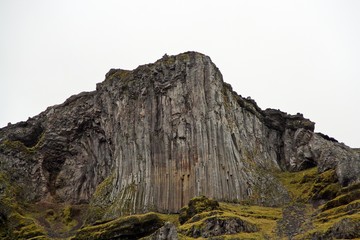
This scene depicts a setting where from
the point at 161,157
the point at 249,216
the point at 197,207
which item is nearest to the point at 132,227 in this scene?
the point at 197,207

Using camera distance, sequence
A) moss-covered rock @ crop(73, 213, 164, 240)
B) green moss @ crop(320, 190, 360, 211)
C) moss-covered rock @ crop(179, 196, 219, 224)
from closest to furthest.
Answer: green moss @ crop(320, 190, 360, 211), moss-covered rock @ crop(73, 213, 164, 240), moss-covered rock @ crop(179, 196, 219, 224)

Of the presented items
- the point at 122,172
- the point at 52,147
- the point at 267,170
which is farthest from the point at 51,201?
the point at 267,170

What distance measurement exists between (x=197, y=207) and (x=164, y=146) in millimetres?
27322

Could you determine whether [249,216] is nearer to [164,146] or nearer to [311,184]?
[311,184]

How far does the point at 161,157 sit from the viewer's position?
116m

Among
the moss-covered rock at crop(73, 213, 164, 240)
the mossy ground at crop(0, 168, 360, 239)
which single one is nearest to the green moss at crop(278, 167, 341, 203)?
the mossy ground at crop(0, 168, 360, 239)

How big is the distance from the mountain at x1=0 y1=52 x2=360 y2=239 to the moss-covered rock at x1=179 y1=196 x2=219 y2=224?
2.46 metres

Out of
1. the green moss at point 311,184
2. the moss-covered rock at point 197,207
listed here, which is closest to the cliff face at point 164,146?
the green moss at point 311,184

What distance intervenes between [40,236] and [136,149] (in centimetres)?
2944

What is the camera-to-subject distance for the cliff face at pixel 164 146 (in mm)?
110375

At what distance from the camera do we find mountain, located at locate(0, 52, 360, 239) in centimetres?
10856

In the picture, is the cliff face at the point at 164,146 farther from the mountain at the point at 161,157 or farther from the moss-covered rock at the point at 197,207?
the moss-covered rock at the point at 197,207

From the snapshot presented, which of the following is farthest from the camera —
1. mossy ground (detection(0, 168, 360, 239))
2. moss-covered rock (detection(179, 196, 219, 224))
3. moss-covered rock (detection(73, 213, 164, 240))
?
moss-covered rock (detection(179, 196, 219, 224))

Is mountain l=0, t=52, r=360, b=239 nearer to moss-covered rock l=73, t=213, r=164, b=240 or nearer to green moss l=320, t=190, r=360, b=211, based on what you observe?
green moss l=320, t=190, r=360, b=211
